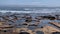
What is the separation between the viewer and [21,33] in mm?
6941

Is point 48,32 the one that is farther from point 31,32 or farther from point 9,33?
point 9,33

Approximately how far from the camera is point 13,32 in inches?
278

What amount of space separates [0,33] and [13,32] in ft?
1.71

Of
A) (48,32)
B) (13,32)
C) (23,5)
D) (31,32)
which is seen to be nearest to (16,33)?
(13,32)

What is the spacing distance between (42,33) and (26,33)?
0.64 m

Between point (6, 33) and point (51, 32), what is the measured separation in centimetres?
182

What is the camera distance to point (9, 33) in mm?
6898

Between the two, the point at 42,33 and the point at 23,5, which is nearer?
the point at 42,33

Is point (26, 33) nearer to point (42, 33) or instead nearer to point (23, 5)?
point (42, 33)

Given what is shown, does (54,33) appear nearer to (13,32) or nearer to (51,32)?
(51,32)

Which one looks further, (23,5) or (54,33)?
(23,5)

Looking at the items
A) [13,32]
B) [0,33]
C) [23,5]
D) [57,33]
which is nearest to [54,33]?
[57,33]

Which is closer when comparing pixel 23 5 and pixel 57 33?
pixel 57 33

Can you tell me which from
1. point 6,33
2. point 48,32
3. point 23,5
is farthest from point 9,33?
point 23,5
